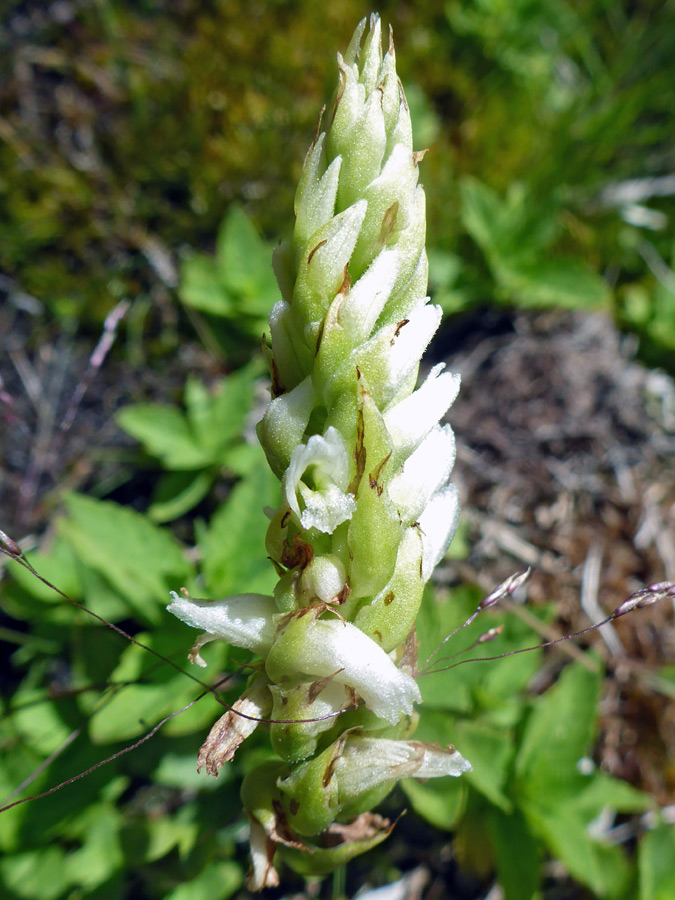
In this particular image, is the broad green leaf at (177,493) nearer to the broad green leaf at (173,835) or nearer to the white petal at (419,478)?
the broad green leaf at (173,835)

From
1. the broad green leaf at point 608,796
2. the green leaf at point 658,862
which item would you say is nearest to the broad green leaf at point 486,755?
the broad green leaf at point 608,796

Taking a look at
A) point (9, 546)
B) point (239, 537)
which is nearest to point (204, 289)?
point (239, 537)

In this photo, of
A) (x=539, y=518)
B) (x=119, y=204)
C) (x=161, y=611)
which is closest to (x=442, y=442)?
(x=161, y=611)

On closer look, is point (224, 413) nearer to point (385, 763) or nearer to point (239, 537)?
point (239, 537)

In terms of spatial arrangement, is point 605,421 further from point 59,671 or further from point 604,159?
point 59,671

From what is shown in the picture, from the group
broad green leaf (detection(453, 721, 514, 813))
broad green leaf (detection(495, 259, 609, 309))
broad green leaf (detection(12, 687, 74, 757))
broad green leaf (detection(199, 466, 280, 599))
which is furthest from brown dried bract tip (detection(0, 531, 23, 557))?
broad green leaf (detection(495, 259, 609, 309))

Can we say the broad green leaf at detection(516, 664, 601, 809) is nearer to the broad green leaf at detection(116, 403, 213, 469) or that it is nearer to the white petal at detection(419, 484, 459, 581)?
the white petal at detection(419, 484, 459, 581)
